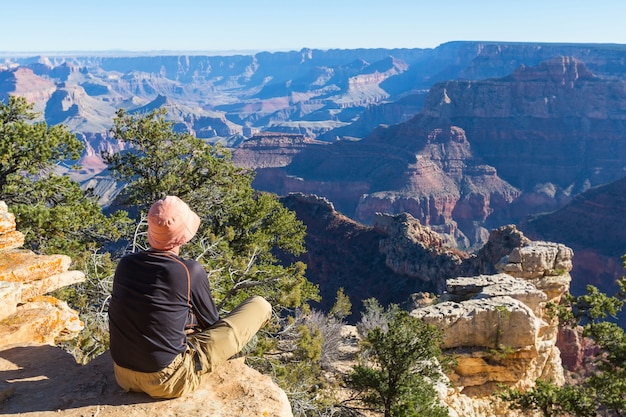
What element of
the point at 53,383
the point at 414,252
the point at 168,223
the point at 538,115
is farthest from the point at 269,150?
the point at 168,223

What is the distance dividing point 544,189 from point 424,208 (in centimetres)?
3438

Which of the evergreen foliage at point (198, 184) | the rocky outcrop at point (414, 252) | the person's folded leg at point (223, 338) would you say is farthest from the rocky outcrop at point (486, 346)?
the rocky outcrop at point (414, 252)

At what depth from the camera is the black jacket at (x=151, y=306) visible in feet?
14.9

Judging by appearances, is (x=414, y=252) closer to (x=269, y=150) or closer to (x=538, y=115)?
(x=269, y=150)

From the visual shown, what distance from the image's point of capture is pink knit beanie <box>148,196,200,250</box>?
14.6ft

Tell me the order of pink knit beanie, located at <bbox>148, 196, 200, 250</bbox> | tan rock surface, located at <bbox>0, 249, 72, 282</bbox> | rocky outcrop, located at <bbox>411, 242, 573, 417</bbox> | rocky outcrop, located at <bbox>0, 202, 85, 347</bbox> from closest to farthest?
pink knit beanie, located at <bbox>148, 196, 200, 250</bbox>, rocky outcrop, located at <bbox>0, 202, 85, 347</bbox>, tan rock surface, located at <bbox>0, 249, 72, 282</bbox>, rocky outcrop, located at <bbox>411, 242, 573, 417</bbox>

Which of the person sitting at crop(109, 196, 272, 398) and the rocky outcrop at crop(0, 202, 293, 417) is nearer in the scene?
the person sitting at crop(109, 196, 272, 398)

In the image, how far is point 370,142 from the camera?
132 meters

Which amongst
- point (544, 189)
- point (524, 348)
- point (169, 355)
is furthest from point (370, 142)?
point (169, 355)

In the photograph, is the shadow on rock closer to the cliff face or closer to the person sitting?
the person sitting

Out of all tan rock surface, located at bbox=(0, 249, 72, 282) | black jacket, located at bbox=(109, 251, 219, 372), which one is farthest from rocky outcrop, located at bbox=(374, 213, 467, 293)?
black jacket, located at bbox=(109, 251, 219, 372)

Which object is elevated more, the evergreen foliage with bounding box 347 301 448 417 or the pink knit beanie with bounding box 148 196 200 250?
the pink knit beanie with bounding box 148 196 200 250

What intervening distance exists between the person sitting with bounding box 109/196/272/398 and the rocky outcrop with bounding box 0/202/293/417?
200 millimetres

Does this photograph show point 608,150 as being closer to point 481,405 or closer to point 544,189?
point 544,189
